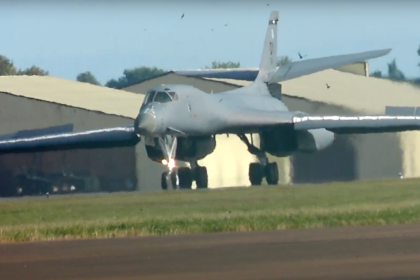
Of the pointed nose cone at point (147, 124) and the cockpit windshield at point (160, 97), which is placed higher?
the cockpit windshield at point (160, 97)

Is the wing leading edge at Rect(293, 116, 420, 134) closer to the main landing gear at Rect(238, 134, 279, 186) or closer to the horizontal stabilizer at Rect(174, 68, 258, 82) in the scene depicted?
the main landing gear at Rect(238, 134, 279, 186)

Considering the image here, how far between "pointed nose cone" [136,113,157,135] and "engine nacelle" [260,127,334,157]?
18.3 ft

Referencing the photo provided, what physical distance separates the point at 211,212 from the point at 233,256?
762cm

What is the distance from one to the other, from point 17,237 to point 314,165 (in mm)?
25231

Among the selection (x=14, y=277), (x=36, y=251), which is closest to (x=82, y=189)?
(x=36, y=251)

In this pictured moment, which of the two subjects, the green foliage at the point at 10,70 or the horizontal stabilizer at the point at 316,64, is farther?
the green foliage at the point at 10,70

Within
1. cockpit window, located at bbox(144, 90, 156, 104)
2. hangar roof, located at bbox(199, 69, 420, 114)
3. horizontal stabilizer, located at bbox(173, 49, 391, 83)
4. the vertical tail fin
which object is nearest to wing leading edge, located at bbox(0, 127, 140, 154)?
cockpit window, located at bbox(144, 90, 156, 104)

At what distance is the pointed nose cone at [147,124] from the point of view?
3094 centimetres

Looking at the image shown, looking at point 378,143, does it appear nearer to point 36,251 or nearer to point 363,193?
point 363,193

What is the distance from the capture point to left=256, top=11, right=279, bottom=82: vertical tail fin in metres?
39.6

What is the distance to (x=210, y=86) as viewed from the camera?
50.9 meters

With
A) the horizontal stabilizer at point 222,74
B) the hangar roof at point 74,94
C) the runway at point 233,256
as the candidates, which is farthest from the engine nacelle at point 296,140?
the runway at point 233,256

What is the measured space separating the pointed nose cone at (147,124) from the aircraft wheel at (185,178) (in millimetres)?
2568

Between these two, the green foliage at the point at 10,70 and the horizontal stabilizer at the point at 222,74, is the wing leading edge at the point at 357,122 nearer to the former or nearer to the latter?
the horizontal stabilizer at the point at 222,74
